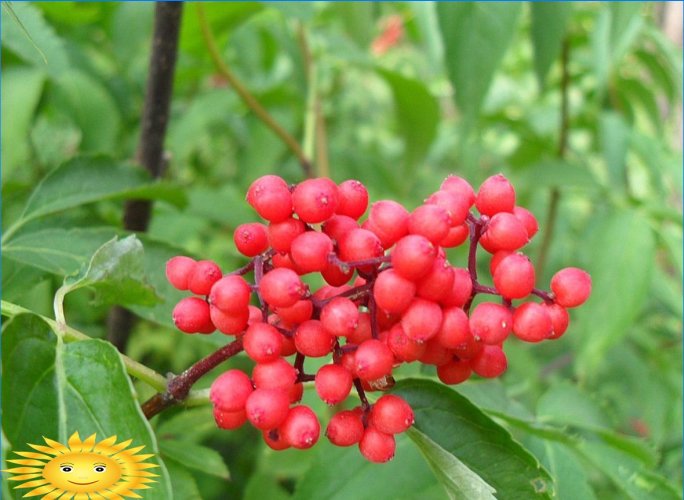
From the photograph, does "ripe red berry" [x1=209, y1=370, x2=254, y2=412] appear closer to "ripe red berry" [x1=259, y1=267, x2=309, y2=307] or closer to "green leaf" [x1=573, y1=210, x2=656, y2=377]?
"ripe red berry" [x1=259, y1=267, x2=309, y2=307]

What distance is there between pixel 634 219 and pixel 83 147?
1.54 metres

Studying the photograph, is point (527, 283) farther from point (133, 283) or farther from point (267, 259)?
point (133, 283)

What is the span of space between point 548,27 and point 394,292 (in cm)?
117

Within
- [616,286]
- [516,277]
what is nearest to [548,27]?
[616,286]

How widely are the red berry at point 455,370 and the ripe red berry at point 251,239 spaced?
281 mm

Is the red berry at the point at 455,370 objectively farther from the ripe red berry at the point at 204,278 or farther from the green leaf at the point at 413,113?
the green leaf at the point at 413,113

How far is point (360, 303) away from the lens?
95cm

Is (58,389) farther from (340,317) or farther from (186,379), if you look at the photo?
(340,317)

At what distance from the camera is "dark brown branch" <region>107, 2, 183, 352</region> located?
155cm

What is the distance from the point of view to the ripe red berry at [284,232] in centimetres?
93

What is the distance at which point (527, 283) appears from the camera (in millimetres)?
905

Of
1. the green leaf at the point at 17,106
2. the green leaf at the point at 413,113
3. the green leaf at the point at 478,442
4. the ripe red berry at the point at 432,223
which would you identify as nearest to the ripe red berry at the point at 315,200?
the ripe red berry at the point at 432,223

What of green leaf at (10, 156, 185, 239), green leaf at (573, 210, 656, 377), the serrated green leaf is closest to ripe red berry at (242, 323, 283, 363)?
the serrated green leaf

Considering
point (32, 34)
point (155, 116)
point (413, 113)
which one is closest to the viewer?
point (32, 34)
